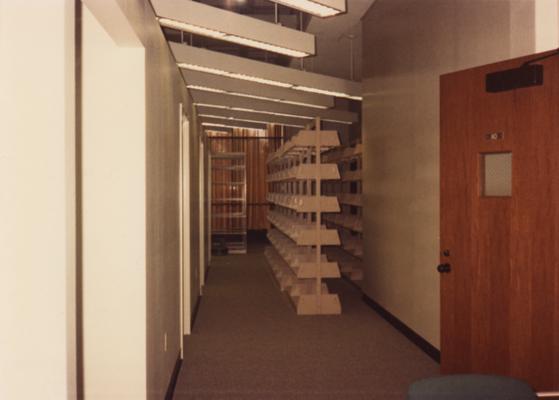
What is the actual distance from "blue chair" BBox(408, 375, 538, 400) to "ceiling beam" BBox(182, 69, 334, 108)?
16.1 ft

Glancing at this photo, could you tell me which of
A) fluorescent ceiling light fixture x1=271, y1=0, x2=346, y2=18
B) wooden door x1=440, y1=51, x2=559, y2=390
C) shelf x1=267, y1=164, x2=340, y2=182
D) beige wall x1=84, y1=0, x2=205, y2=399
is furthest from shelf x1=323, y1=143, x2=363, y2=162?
fluorescent ceiling light fixture x1=271, y1=0, x2=346, y2=18

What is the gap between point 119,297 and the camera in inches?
113

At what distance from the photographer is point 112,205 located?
2.86 m

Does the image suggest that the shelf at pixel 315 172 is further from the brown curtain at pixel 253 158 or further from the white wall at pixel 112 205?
the brown curtain at pixel 253 158

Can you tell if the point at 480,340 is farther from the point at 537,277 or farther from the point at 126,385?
the point at 126,385

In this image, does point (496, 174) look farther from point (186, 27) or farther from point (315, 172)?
point (315, 172)

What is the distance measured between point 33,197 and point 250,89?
18.2ft

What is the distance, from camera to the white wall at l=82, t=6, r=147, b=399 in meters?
2.84

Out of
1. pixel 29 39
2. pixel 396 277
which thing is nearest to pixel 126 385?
pixel 29 39

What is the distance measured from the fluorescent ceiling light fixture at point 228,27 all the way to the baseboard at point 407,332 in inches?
101

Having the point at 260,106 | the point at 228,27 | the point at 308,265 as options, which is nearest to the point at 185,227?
the point at 308,265

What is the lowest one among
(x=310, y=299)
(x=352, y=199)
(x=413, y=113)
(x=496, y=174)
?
(x=310, y=299)

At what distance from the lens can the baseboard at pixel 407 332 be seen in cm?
476

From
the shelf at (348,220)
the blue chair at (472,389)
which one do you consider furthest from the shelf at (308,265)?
the blue chair at (472,389)
